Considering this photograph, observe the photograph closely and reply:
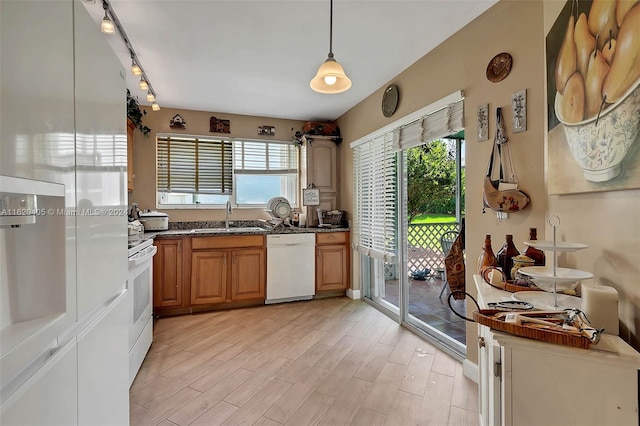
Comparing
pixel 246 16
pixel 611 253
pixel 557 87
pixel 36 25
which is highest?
pixel 246 16

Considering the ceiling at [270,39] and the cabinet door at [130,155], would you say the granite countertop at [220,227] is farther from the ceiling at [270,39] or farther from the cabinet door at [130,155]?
the ceiling at [270,39]

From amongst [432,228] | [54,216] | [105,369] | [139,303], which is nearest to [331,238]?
[432,228]

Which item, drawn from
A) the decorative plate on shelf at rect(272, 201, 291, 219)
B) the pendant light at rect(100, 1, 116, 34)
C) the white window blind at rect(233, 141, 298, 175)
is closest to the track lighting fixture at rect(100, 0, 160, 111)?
the pendant light at rect(100, 1, 116, 34)

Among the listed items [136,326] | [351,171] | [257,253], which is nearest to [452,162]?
[351,171]

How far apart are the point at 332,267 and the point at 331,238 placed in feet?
1.25

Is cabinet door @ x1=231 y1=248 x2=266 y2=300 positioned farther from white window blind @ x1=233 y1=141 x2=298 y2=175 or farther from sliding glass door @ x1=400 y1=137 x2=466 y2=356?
sliding glass door @ x1=400 y1=137 x2=466 y2=356

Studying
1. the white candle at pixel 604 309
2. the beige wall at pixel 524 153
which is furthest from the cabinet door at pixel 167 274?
the white candle at pixel 604 309

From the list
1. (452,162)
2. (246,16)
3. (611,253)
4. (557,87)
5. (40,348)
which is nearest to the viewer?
(40,348)

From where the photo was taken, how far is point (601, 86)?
100 centimetres

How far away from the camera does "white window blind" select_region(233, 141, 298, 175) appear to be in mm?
4223

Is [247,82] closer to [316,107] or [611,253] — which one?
[316,107]

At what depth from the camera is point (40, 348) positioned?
2.05 feet

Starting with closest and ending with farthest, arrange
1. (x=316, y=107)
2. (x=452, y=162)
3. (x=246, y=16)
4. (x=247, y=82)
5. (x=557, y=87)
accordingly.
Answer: (x=557, y=87) → (x=246, y=16) → (x=247, y=82) → (x=452, y=162) → (x=316, y=107)

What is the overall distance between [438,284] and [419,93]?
2.51 m
